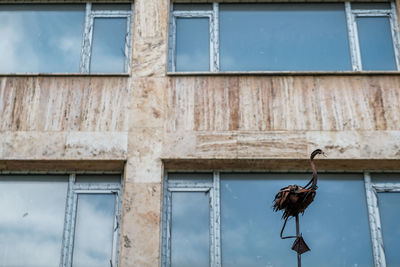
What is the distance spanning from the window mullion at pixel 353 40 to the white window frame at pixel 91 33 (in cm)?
404

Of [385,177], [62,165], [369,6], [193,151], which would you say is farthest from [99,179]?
[369,6]

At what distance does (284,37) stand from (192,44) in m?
1.72

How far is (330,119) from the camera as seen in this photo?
34.1ft

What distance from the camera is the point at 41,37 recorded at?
11.7 m

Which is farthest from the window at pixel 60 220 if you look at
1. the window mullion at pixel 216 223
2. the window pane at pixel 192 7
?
the window pane at pixel 192 7

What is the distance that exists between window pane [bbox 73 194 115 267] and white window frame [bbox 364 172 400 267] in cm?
420

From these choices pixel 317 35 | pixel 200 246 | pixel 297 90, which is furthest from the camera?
pixel 317 35

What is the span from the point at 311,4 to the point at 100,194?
5361 mm

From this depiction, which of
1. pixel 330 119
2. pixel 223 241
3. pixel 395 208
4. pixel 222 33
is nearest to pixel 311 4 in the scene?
pixel 222 33

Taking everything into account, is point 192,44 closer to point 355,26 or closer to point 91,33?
point 91,33

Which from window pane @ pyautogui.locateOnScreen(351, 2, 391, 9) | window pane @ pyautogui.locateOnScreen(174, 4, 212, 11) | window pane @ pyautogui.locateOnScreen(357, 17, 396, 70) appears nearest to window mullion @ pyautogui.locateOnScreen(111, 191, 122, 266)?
window pane @ pyautogui.locateOnScreen(174, 4, 212, 11)

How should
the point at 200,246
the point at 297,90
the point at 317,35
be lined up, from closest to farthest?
the point at 200,246
the point at 297,90
the point at 317,35

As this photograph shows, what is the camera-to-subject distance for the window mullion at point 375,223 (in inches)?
383

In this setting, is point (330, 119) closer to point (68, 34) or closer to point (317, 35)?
point (317, 35)
